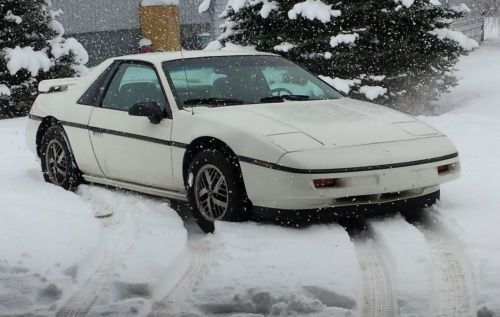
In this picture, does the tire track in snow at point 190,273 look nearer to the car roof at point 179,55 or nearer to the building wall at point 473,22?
the car roof at point 179,55

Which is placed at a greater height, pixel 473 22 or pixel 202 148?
pixel 202 148

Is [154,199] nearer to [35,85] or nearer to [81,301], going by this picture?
[81,301]

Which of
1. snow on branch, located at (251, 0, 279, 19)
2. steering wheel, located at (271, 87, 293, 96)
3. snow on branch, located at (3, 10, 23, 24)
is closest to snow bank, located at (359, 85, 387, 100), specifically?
snow on branch, located at (251, 0, 279, 19)

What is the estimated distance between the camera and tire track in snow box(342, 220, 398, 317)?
410 centimetres

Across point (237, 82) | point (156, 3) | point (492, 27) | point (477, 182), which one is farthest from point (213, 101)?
point (492, 27)

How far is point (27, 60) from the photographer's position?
13.6 meters

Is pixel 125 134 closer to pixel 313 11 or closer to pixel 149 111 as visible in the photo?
pixel 149 111

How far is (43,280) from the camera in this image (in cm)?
463

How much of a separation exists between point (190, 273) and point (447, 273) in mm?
1455

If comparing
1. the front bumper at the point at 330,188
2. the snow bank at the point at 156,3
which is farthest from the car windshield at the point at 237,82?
the snow bank at the point at 156,3

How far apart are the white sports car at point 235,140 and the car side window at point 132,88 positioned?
0.5 inches

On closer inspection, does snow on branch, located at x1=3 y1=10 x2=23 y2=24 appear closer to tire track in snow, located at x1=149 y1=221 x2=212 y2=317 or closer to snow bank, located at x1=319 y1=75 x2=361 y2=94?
snow bank, located at x1=319 y1=75 x2=361 y2=94

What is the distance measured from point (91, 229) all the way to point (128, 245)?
0.46 m

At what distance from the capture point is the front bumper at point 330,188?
5.41 meters
